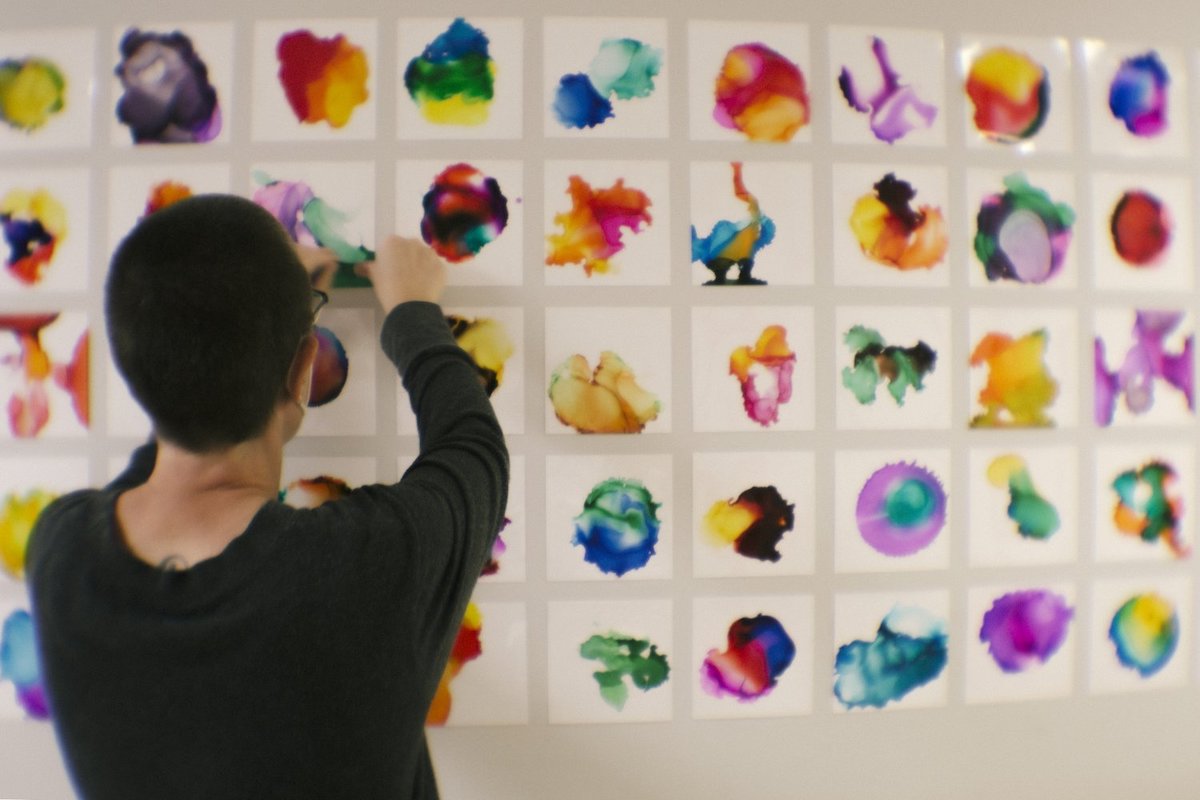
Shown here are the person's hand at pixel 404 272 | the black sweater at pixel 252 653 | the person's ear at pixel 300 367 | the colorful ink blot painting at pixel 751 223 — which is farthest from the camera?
the colorful ink blot painting at pixel 751 223

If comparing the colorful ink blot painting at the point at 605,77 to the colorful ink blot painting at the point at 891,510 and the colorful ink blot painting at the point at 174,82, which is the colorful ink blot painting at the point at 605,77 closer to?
the colorful ink blot painting at the point at 174,82

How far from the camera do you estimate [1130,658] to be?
1.11 metres

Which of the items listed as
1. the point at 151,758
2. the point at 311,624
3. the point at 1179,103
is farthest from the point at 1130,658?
the point at 151,758

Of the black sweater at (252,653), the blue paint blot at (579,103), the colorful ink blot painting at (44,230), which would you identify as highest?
the blue paint blot at (579,103)

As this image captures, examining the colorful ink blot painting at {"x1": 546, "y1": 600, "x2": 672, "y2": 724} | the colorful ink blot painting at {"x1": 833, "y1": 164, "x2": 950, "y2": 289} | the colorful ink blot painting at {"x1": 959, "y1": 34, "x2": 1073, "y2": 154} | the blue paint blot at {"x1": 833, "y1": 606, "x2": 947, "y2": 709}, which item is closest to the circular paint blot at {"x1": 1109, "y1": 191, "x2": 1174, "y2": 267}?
the colorful ink blot painting at {"x1": 959, "y1": 34, "x2": 1073, "y2": 154}

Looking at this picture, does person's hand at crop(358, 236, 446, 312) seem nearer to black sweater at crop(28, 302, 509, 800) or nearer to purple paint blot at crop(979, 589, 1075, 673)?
black sweater at crop(28, 302, 509, 800)

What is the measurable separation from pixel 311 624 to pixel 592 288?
63cm

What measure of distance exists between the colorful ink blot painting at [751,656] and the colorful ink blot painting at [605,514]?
137 mm

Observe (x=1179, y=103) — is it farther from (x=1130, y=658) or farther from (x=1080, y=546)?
(x=1130, y=658)

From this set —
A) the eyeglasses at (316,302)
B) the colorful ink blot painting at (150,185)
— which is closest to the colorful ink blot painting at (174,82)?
the colorful ink blot painting at (150,185)

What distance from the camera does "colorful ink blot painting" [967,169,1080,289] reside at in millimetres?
1061

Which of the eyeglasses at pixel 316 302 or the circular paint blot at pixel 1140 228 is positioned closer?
the eyeglasses at pixel 316 302

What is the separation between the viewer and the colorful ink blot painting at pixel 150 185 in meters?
1.00

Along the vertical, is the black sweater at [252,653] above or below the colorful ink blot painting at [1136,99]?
below
